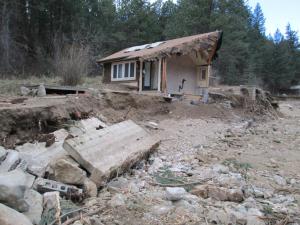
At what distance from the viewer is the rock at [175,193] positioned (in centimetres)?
439

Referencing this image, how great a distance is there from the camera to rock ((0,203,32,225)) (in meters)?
3.01

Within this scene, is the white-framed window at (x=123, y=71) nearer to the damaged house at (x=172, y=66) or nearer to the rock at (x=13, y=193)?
the damaged house at (x=172, y=66)

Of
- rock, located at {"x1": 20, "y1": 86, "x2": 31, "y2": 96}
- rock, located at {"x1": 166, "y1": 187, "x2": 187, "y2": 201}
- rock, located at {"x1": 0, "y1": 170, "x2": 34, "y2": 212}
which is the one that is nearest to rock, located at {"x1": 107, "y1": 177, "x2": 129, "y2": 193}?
rock, located at {"x1": 166, "y1": 187, "x2": 187, "y2": 201}

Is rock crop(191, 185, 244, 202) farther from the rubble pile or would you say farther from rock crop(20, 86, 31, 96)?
rock crop(20, 86, 31, 96)

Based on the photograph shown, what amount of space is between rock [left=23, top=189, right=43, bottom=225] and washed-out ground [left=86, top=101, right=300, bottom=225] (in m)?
0.65

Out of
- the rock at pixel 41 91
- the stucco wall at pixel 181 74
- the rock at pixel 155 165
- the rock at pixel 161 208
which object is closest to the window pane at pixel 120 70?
the stucco wall at pixel 181 74

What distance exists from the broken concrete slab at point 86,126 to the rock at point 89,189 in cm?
223

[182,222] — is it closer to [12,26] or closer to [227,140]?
[227,140]

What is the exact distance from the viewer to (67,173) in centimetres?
449

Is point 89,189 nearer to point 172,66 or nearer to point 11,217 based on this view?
point 11,217

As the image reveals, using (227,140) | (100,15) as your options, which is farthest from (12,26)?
(227,140)

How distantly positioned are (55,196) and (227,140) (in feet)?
19.9

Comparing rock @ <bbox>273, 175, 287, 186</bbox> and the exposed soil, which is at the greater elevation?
the exposed soil

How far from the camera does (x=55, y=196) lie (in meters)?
3.92
